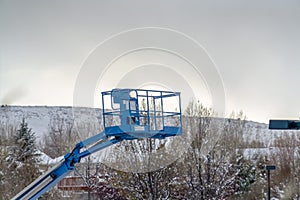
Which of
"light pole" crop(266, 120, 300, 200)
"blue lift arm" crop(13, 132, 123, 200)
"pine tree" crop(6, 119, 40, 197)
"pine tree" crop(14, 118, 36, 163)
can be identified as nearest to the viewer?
"blue lift arm" crop(13, 132, 123, 200)

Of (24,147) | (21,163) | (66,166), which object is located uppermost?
(66,166)

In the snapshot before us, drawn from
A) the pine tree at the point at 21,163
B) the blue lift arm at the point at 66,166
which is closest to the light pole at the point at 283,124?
the blue lift arm at the point at 66,166

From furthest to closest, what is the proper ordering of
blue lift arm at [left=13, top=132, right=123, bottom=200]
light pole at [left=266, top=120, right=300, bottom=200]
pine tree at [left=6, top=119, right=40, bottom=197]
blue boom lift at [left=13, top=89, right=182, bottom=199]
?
pine tree at [left=6, top=119, right=40, bottom=197] → light pole at [left=266, top=120, right=300, bottom=200] → blue lift arm at [left=13, top=132, right=123, bottom=200] → blue boom lift at [left=13, top=89, right=182, bottom=199]

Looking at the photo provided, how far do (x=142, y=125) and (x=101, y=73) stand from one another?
3306mm

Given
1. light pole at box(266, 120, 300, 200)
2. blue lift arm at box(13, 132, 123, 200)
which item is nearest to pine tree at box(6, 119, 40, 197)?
blue lift arm at box(13, 132, 123, 200)

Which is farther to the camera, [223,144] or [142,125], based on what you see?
[223,144]

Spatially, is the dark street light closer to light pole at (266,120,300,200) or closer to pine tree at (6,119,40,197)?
light pole at (266,120,300,200)

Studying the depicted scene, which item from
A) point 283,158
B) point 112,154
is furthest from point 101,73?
point 283,158

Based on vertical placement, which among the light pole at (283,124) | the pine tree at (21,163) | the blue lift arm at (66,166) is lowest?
the pine tree at (21,163)

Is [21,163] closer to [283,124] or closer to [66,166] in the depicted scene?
[66,166]

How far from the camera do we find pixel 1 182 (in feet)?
66.4

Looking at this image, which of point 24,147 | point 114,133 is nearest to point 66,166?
point 114,133

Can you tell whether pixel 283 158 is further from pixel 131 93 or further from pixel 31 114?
pixel 31 114

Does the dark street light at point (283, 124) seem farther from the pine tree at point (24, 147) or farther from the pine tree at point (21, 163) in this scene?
the pine tree at point (24, 147)
